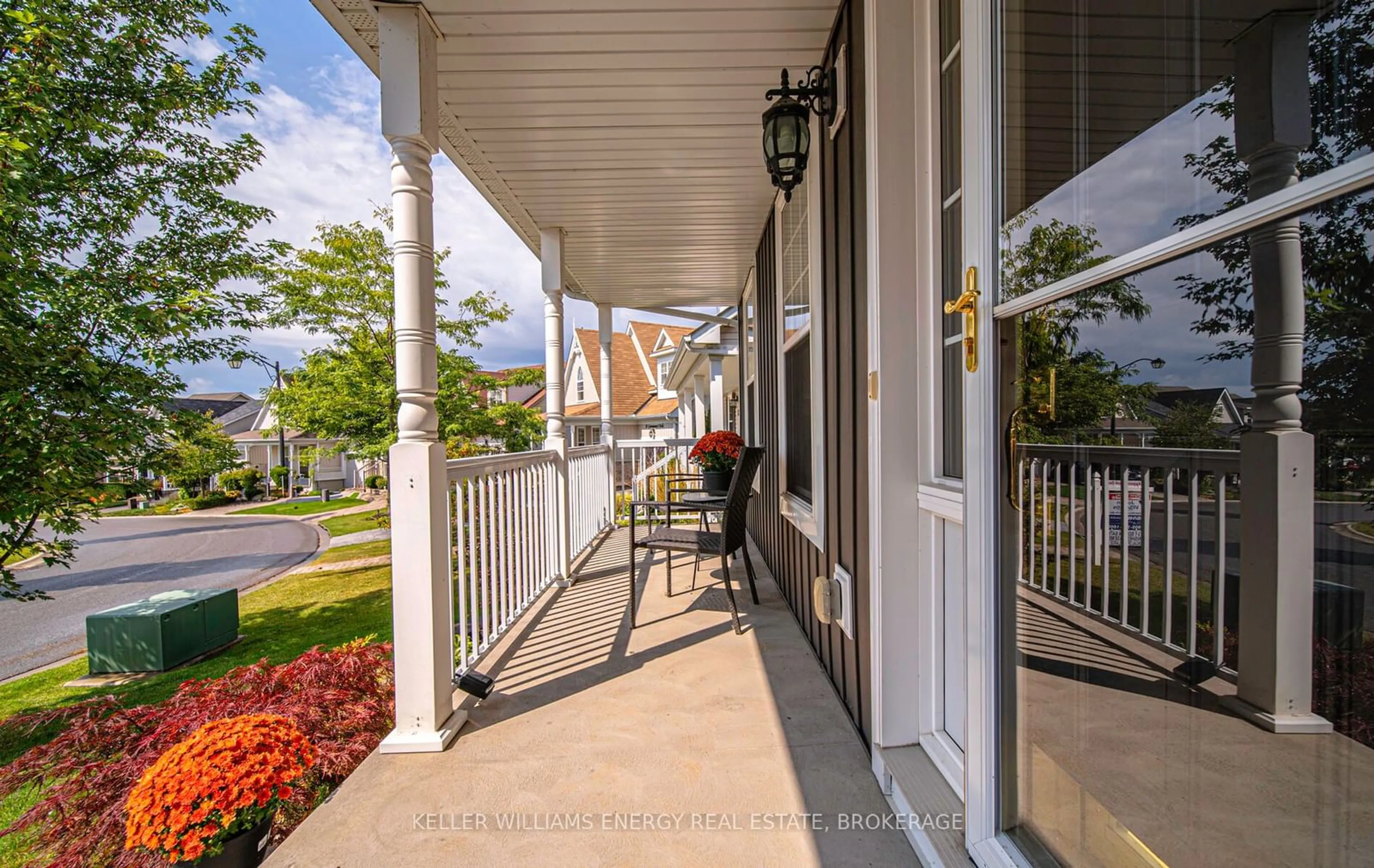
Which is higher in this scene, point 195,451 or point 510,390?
point 510,390

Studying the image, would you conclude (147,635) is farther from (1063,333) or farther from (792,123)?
(1063,333)

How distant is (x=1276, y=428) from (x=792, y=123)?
6.69 feet

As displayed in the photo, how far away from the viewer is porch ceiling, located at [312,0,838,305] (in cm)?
218

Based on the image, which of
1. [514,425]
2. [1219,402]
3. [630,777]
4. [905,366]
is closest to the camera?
[1219,402]

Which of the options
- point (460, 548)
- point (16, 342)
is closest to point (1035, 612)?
point (460, 548)

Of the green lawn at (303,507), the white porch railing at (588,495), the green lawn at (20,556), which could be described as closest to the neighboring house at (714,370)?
the white porch railing at (588,495)

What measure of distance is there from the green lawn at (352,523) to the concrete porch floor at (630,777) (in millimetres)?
12198

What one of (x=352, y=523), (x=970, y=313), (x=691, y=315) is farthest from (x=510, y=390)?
(x=970, y=313)

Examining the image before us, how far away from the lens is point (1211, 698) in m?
0.69

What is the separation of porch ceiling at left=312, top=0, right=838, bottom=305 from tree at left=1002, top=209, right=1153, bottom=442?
1656 millimetres

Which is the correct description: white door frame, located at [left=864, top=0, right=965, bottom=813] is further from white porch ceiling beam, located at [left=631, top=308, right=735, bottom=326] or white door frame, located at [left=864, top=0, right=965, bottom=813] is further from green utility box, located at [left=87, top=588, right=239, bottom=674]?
green utility box, located at [left=87, top=588, right=239, bottom=674]

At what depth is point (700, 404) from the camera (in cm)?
1028

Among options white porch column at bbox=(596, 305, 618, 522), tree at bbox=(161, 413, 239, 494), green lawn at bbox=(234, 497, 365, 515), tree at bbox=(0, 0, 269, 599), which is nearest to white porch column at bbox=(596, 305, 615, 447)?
white porch column at bbox=(596, 305, 618, 522)

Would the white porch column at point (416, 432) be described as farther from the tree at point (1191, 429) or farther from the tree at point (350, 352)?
the tree at point (350, 352)
